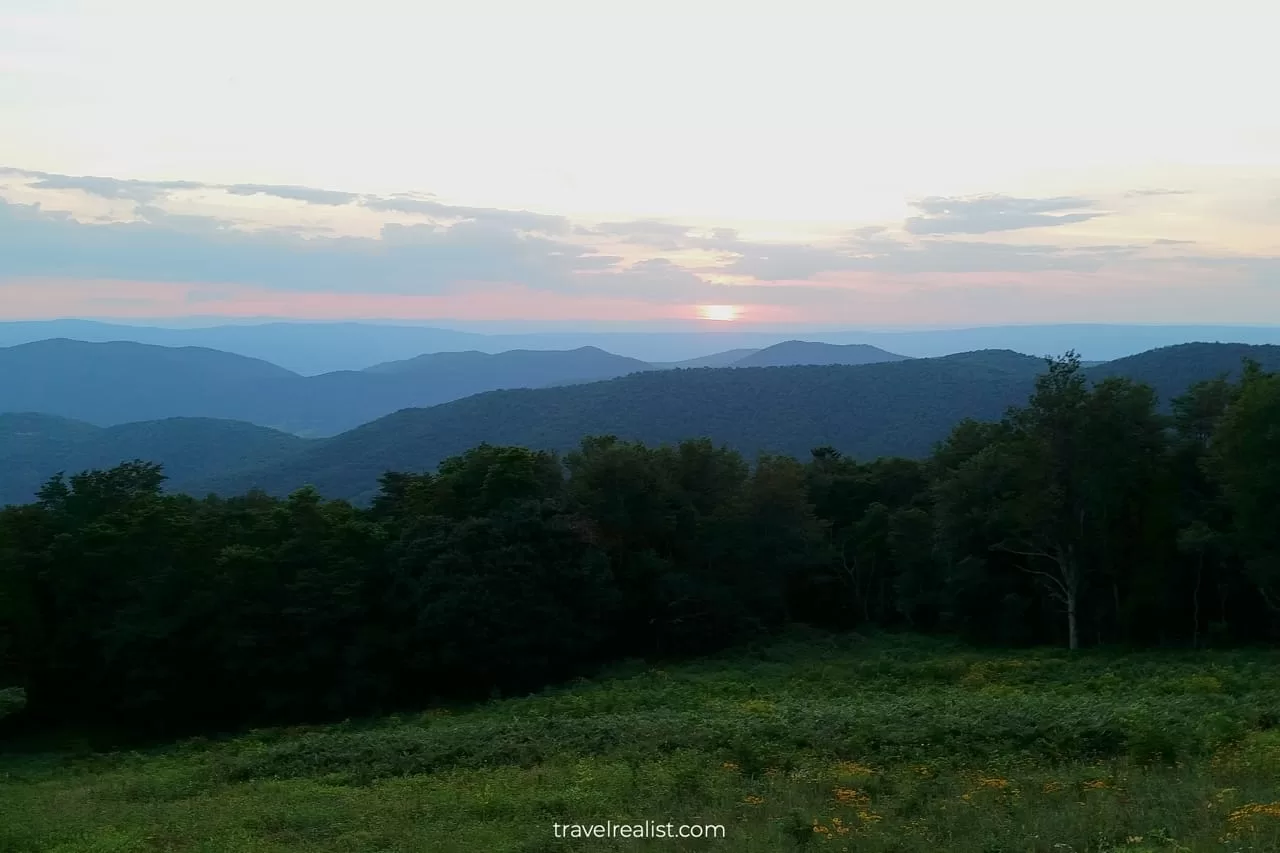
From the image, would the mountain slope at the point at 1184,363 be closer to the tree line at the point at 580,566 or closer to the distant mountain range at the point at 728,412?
Answer: the distant mountain range at the point at 728,412

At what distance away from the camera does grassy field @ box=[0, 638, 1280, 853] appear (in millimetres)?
9625

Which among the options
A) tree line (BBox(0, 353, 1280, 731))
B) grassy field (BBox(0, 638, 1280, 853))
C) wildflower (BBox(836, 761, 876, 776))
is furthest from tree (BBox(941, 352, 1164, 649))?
wildflower (BBox(836, 761, 876, 776))

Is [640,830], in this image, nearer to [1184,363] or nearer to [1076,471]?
[1076,471]

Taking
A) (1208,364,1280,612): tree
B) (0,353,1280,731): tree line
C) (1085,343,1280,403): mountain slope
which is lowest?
(0,353,1280,731): tree line

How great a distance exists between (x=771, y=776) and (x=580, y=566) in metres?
17.9

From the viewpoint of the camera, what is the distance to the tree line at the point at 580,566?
2688 centimetres

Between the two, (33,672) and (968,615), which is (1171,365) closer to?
(968,615)

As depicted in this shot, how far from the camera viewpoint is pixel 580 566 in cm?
3016

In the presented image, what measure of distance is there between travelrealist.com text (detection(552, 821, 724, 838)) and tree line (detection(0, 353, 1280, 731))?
683 inches

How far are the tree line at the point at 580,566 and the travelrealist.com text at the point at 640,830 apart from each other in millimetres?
17348

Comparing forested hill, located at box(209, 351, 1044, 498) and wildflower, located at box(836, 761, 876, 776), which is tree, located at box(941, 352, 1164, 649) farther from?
forested hill, located at box(209, 351, 1044, 498)

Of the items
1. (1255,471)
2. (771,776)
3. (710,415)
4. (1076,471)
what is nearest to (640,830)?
(771,776)

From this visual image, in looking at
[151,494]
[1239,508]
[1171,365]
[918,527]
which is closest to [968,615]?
[918,527]

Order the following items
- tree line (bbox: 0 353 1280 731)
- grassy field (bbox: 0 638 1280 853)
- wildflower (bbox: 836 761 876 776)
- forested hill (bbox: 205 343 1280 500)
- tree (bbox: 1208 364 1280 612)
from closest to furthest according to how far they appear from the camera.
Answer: grassy field (bbox: 0 638 1280 853) < wildflower (bbox: 836 761 876 776) < tree (bbox: 1208 364 1280 612) < tree line (bbox: 0 353 1280 731) < forested hill (bbox: 205 343 1280 500)
